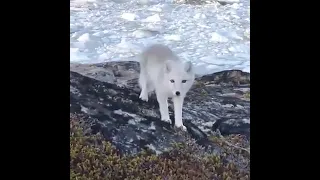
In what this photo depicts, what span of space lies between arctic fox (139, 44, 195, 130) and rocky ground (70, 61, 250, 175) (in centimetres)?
2

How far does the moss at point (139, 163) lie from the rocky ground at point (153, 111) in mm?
28

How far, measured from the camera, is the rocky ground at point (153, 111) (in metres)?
1.92

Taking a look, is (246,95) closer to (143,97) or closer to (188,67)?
(188,67)

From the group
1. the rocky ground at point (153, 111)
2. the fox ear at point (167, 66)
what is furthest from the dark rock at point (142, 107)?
the fox ear at point (167, 66)

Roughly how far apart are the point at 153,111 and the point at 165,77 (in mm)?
141

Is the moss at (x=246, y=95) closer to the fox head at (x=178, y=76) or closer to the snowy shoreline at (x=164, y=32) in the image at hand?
the snowy shoreline at (x=164, y=32)

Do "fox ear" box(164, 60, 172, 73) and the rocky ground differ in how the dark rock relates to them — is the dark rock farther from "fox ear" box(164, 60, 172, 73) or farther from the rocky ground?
"fox ear" box(164, 60, 172, 73)

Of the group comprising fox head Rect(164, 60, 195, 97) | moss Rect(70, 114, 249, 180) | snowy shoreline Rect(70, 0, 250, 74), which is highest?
snowy shoreline Rect(70, 0, 250, 74)

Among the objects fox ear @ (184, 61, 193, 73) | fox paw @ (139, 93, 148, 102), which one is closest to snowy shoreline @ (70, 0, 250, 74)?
fox ear @ (184, 61, 193, 73)

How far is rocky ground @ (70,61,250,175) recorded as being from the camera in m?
1.92

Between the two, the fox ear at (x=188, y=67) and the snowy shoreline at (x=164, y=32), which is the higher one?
the snowy shoreline at (x=164, y=32)
